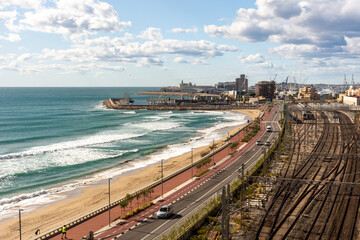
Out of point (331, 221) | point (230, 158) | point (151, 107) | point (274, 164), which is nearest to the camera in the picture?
point (331, 221)

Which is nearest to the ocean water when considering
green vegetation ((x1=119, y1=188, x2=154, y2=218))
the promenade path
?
the promenade path

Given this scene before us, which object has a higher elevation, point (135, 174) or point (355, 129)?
point (355, 129)

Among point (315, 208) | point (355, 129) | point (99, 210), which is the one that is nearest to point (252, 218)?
point (315, 208)

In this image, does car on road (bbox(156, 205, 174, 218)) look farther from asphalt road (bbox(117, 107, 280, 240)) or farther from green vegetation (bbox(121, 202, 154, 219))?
green vegetation (bbox(121, 202, 154, 219))

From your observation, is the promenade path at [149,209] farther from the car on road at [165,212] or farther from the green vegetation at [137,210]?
the car on road at [165,212]

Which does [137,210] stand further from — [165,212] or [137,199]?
[165,212]

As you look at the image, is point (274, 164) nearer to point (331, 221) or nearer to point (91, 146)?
point (331, 221)
